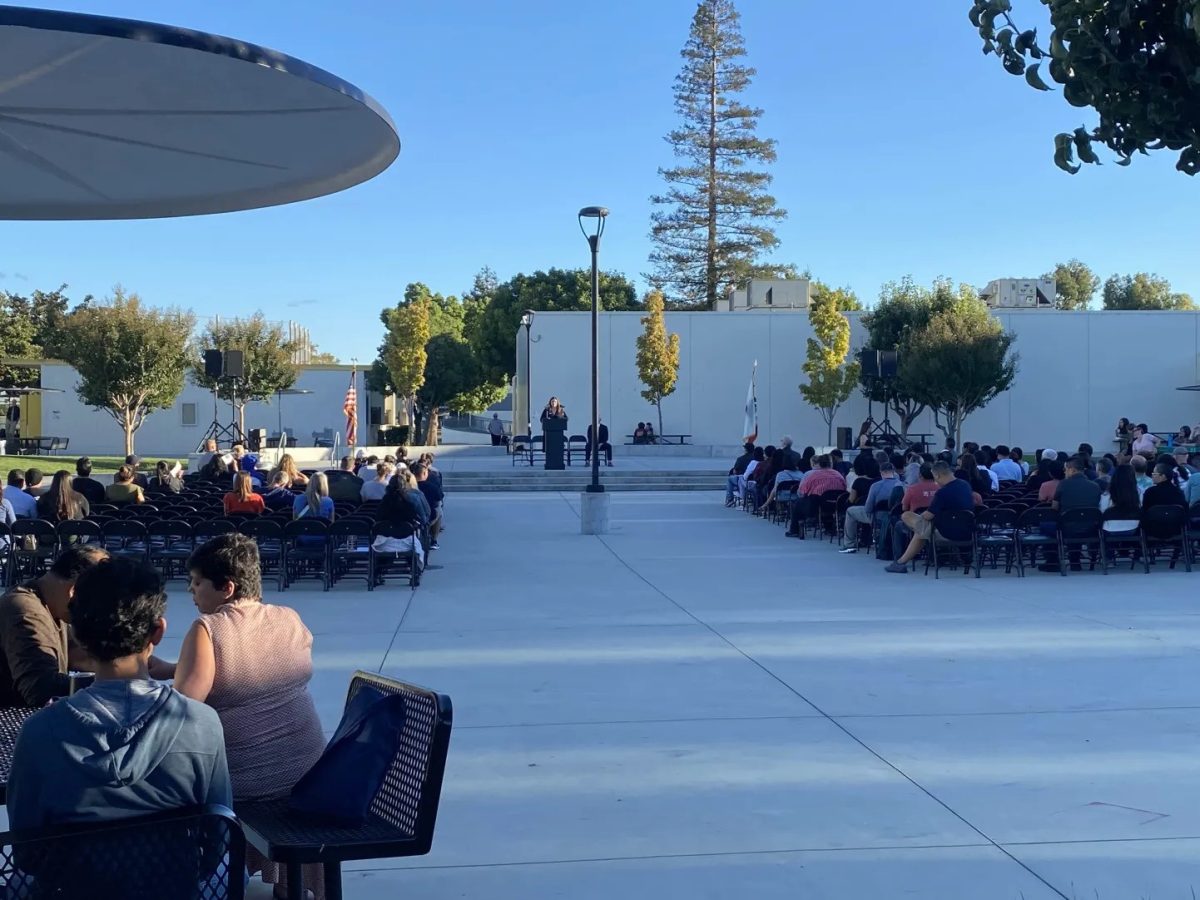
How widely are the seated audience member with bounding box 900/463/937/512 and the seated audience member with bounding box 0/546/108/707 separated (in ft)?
36.3

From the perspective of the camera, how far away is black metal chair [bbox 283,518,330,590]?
1304cm

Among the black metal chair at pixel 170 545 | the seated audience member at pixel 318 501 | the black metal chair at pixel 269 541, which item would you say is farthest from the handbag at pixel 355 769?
the seated audience member at pixel 318 501

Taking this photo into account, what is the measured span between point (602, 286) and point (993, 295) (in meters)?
27.2

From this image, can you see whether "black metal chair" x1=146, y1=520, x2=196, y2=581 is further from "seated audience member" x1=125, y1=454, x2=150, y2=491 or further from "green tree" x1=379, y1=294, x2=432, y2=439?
"green tree" x1=379, y1=294, x2=432, y2=439

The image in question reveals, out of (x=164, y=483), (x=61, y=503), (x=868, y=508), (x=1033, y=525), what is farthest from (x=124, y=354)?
(x=1033, y=525)

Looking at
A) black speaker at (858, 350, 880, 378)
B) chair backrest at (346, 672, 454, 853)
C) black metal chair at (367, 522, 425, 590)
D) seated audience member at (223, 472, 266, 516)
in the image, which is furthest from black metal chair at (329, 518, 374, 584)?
black speaker at (858, 350, 880, 378)

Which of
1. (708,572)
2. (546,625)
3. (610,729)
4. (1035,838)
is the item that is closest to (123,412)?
(708,572)

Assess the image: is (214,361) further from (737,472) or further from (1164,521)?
(1164,521)

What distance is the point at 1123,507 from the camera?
13820 millimetres

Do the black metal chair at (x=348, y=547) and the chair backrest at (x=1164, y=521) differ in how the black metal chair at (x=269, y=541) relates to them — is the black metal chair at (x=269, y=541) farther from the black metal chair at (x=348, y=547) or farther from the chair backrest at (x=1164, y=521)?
the chair backrest at (x=1164, y=521)

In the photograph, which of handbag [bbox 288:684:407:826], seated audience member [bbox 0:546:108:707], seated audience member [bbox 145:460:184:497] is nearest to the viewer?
handbag [bbox 288:684:407:826]

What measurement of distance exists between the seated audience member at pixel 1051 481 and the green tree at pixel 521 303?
5406 centimetres

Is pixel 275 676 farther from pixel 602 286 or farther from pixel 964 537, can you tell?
pixel 602 286

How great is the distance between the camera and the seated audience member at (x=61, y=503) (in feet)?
45.8
